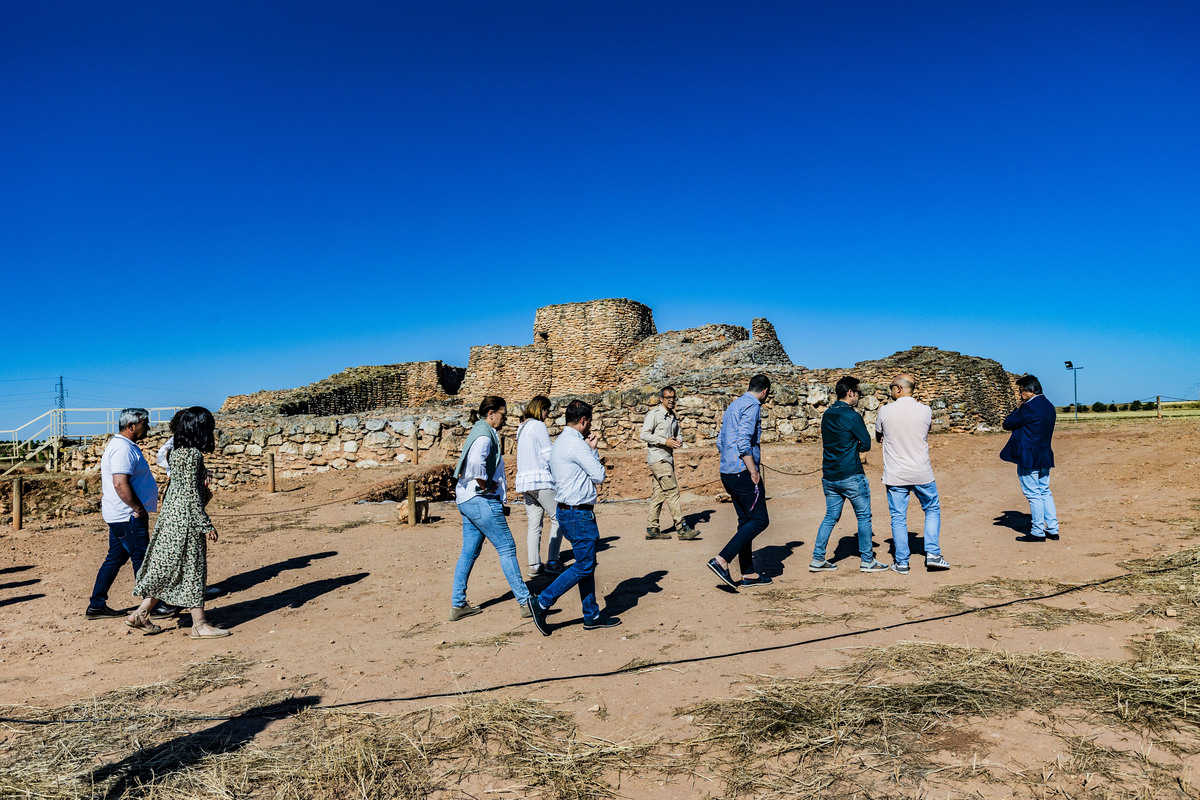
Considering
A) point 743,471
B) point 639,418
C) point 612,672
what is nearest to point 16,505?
point 612,672

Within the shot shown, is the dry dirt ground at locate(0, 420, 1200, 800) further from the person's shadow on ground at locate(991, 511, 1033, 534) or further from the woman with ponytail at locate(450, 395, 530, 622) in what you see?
the woman with ponytail at locate(450, 395, 530, 622)

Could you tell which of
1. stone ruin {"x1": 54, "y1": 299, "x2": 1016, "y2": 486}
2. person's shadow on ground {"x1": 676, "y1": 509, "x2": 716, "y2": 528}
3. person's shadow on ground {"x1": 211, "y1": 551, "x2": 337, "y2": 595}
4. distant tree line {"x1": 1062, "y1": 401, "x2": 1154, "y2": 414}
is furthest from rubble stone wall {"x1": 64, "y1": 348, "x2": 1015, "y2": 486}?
distant tree line {"x1": 1062, "y1": 401, "x2": 1154, "y2": 414}

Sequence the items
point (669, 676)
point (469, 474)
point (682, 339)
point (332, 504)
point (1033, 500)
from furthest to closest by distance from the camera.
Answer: point (682, 339) < point (332, 504) < point (1033, 500) < point (469, 474) < point (669, 676)

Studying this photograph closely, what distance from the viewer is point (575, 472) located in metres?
4.39

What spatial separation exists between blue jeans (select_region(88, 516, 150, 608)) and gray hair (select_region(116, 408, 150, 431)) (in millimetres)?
769

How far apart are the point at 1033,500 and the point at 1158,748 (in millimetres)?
4587

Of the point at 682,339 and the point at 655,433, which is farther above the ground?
the point at 682,339

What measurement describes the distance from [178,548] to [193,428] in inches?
35.4

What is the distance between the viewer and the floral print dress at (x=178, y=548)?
4.65 m

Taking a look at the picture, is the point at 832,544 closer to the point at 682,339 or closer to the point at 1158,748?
the point at 1158,748

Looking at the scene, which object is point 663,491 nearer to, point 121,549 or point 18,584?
point 121,549

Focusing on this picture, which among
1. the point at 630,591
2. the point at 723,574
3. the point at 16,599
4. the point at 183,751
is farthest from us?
the point at 16,599

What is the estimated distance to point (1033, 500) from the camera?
6.56 m

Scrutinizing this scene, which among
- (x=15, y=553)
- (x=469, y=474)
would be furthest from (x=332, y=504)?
(x=469, y=474)
